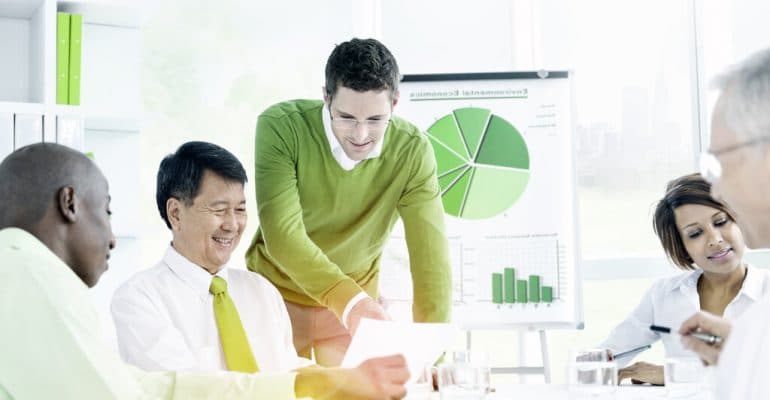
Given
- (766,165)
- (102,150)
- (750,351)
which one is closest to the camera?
(750,351)

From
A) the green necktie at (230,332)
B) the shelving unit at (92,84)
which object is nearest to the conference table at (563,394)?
the green necktie at (230,332)

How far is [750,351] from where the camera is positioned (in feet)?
4.05

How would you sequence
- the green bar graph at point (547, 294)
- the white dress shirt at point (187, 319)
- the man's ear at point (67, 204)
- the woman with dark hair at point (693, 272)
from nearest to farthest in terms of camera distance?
the man's ear at point (67, 204) → the white dress shirt at point (187, 319) → the woman with dark hair at point (693, 272) → the green bar graph at point (547, 294)

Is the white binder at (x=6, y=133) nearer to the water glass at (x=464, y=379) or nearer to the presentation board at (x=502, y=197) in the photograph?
the presentation board at (x=502, y=197)

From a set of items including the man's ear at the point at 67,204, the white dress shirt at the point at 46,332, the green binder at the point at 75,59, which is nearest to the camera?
the white dress shirt at the point at 46,332

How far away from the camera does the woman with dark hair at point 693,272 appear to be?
317 centimetres

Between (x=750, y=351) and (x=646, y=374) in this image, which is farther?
(x=646, y=374)

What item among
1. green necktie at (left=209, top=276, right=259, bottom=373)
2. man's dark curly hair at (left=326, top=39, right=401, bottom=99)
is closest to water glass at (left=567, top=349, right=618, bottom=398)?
green necktie at (left=209, top=276, right=259, bottom=373)

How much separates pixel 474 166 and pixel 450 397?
1.82 meters

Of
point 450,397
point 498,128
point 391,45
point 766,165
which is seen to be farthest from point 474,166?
point 766,165

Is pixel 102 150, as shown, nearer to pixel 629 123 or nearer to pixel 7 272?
pixel 7 272

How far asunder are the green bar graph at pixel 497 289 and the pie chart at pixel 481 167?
0.27m

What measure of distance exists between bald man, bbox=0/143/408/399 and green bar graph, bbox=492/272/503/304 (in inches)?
77.6

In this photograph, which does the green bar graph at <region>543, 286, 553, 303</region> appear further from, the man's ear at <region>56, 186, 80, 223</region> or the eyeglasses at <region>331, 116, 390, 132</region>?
the man's ear at <region>56, 186, 80, 223</region>
